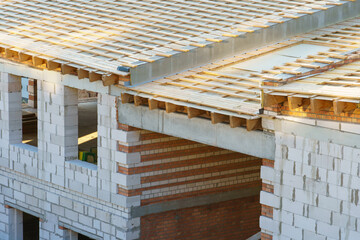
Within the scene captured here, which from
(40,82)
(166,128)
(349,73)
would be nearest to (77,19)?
(40,82)

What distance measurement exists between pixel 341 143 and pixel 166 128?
4564 mm

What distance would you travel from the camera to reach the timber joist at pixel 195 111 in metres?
14.8

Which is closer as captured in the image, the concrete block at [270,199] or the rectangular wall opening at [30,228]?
the concrete block at [270,199]

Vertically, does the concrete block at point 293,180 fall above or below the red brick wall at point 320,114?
below

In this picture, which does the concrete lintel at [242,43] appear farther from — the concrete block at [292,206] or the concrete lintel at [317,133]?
the concrete block at [292,206]

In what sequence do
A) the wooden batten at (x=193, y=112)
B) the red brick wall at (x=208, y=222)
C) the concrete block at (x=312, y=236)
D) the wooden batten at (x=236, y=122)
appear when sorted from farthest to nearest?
the red brick wall at (x=208, y=222)
the wooden batten at (x=193, y=112)
the wooden batten at (x=236, y=122)
the concrete block at (x=312, y=236)

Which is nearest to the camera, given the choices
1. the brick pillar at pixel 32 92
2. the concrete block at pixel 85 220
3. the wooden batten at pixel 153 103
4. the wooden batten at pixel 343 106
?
the wooden batten at pixel 343 106

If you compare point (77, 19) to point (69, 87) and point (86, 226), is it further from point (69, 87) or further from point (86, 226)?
point (86, 226)

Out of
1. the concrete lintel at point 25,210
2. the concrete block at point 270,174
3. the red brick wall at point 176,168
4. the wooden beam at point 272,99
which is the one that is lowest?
the concrete lintel at point 25,210

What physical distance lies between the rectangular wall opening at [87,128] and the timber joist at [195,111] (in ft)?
12.2

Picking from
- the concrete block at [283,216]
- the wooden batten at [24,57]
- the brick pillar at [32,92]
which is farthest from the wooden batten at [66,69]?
the brick pillar at [32,92]

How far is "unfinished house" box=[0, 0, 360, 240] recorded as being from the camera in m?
14.0

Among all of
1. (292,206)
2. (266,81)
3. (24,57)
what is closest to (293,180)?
(292,206)

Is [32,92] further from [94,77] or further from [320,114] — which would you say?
[320,114]
